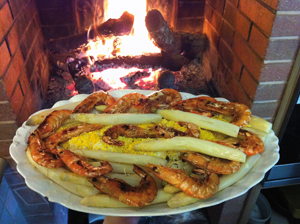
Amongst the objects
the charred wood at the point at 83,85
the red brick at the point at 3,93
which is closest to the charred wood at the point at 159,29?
the charred wood at the point at 83,85

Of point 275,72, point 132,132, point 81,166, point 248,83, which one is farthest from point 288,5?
point 81,166

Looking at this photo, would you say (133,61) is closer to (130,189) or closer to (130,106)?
(130,106)

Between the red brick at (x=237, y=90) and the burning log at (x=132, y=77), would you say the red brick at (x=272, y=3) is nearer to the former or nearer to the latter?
the red brick at (x=237, y=90)

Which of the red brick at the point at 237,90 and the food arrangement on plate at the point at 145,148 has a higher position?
the food arrangement on plate at the point at 145,148

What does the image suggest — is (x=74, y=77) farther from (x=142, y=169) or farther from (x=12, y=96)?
(x=142, y=169)

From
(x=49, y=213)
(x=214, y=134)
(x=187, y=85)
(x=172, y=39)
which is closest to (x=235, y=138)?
(x=214, y=134)

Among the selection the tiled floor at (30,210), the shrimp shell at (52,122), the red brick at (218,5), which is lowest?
the tiled floor at (30,210)
